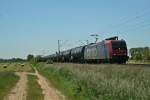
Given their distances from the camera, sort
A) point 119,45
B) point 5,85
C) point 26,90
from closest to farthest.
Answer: point 26,90
point 5,85
point 119,45

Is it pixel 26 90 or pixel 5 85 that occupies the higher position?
pixel 5 85

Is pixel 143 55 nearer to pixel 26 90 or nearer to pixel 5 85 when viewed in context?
pixel 5 85

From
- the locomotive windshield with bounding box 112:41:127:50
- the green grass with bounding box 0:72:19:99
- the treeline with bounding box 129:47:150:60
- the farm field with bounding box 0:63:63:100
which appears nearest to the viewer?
the farm field with bounding box 0:63:63:100

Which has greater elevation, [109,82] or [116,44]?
[116,44]

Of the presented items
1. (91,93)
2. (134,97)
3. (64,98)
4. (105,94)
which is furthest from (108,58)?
(134,97)

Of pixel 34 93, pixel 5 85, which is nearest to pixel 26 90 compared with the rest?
pixel 34 93

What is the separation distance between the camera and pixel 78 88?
1087 inches

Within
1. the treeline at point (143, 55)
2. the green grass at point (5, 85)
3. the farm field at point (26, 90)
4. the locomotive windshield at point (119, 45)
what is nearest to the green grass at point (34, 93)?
the farm field at point (26, 90)

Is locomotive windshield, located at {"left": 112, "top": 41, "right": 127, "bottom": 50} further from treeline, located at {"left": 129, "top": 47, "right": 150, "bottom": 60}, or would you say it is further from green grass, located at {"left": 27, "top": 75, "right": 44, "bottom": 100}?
treeline, located at {"left": 129, "top": 47, "right": 150, "bottom": 60}

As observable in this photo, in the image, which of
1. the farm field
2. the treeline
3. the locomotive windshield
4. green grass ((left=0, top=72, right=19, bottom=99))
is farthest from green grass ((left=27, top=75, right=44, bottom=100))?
the treeline

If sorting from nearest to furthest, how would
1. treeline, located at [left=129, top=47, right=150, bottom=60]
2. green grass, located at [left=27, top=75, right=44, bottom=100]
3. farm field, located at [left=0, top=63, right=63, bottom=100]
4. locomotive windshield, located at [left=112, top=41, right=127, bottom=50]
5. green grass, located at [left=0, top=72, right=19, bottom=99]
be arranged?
green grass, located at [left=27, top=75, right=44, bottom=100] < farm field, located at [left=0, top=63, right=63, bottom=100] < green grass, located at [left=0, top=72, right=19, bottom=99] < locomotive windshield, located at [left=112, top=41, right=127, bottom=50] < treeline, located at [left=129, top=47, right=150, bottom=60]

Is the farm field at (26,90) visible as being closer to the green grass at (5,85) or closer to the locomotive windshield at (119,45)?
the green grass at (5,85)

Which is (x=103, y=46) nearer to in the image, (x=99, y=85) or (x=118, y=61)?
(x=118, y=61)

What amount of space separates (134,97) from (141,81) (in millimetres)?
2658
